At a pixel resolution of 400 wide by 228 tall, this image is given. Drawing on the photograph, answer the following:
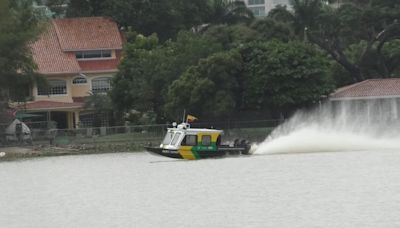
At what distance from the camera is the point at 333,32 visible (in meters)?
92.4

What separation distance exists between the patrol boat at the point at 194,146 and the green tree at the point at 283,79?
17.9 m

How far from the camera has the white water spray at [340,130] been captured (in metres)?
60.1

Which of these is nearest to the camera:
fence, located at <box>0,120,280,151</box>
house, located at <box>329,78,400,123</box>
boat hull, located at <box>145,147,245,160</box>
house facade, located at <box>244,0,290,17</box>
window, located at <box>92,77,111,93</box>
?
boat hull, located at <box>145,147,245,160</box>

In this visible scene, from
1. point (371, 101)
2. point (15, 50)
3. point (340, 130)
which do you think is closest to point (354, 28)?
point (371, 101)

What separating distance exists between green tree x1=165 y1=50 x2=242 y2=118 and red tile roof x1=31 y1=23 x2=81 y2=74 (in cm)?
1812

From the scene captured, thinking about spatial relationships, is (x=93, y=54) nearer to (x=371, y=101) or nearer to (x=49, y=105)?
(x=49, y=105)

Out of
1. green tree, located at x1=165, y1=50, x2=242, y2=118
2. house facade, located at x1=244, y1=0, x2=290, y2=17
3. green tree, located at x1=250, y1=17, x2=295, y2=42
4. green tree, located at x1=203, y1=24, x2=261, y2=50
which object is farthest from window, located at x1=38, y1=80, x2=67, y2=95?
house facade, located at x1=244, y1=0, x2=290, y2=17

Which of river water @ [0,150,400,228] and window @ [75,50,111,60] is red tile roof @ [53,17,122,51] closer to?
window @ [75,50,111,60]

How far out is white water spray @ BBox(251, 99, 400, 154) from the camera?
2367 inches

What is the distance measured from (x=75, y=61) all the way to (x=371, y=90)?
999 inches

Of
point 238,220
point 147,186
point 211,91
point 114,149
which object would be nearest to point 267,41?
point 211,91

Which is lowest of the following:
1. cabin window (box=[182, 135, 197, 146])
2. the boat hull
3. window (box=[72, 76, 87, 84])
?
the boat hull

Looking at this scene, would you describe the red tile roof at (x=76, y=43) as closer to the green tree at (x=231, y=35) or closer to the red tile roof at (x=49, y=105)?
the red tile roof at (x=49, y=105)

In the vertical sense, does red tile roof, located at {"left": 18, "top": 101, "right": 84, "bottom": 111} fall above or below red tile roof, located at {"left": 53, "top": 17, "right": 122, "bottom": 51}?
below
